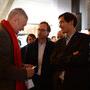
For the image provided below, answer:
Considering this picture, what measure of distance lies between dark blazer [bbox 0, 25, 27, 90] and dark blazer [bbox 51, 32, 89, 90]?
0.80 m

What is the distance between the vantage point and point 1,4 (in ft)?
18.4

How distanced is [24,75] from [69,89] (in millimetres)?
871

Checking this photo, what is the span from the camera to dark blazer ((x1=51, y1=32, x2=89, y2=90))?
2.68 meters

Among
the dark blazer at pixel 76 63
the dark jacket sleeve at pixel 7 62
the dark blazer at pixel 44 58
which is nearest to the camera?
the dark jacket sleeve at pixel 7 62

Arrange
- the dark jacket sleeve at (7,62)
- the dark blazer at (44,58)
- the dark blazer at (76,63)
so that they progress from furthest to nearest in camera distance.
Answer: the dark blazer at (44,58), the dark blazer at (76,63), the dark jacket sleeve at (7,62)

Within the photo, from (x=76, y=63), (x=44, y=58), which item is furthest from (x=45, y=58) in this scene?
(x=76, y=63)

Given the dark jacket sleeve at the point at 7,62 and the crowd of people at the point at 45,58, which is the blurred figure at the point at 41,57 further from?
the dark jacket sleeve at the point at 7,62

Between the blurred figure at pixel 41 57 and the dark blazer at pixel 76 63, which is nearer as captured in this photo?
the dark blazer at pixel 76 63

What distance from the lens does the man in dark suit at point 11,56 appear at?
1890 millimetres

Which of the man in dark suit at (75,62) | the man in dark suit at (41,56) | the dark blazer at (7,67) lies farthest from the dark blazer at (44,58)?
the dark blazer at (7,67)

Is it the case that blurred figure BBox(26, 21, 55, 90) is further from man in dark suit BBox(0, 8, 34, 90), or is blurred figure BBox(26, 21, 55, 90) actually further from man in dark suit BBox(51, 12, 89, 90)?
man in dark suit BBox(0, 8, 34, 90)

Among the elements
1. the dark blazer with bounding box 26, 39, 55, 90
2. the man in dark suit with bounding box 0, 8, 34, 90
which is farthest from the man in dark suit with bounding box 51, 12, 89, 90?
the man in dark suit with bounding box 0, 8, 34, 90

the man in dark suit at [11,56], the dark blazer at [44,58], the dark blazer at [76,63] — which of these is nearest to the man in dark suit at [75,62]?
the dark blazer at [76,63]

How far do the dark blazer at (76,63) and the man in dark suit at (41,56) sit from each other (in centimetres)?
44
